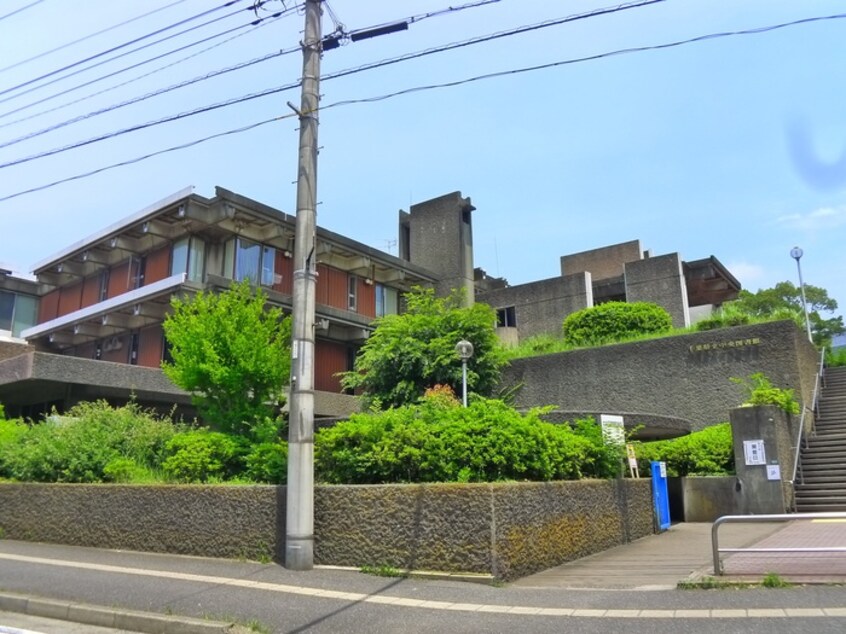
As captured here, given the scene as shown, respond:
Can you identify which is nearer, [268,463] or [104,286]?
[268,463]

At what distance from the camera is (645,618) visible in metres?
6.83

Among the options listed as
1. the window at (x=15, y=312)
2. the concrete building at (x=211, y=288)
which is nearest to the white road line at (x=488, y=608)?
the concrete building at (x=211, y=288)

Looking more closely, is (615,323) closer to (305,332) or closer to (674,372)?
(674,372)

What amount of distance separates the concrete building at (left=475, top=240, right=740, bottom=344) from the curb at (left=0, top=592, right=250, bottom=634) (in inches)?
926


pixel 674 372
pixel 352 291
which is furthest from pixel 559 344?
pixel 352 291

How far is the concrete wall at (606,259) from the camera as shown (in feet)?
Answer: 136

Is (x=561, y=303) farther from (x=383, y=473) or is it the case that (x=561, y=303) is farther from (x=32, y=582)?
(x=32, y=582)

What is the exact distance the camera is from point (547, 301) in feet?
112

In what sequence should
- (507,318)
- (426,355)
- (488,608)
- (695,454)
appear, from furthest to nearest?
(507,318), (426,355), (695,454), (488,608)

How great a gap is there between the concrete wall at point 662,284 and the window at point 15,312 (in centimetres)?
2887

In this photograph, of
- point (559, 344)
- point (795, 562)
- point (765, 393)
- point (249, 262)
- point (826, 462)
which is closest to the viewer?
point (795, 562)

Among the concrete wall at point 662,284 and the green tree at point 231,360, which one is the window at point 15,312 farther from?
the concrete wall at point 662,284

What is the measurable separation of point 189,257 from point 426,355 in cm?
955

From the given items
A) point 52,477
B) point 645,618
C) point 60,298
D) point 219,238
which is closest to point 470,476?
point 645,618
